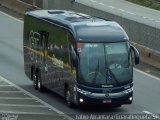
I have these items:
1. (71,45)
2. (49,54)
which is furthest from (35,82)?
(71,45)

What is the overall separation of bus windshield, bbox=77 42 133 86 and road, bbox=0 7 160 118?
1.18 meters

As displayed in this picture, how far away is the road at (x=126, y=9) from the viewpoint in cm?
5891

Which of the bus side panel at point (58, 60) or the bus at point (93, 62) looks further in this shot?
the bus side panel at point (58, 60)

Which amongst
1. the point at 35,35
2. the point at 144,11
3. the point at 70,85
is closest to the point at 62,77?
the point at 70,85

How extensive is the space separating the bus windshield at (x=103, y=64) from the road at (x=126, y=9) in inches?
1235

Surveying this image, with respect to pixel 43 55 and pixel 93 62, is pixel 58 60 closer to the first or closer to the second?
pixel 43 55

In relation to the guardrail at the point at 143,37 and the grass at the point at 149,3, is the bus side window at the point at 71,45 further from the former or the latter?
the grass at the point at 149,3

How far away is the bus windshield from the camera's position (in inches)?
963

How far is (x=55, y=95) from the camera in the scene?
28344mm

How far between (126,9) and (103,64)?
40.0 metres

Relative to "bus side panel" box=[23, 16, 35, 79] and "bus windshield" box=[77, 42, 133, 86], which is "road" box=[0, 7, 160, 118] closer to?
"bus side panel" box=[23, 16, 35, 79]

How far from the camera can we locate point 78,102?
24.5 metres

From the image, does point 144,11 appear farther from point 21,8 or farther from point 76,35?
point 76,35

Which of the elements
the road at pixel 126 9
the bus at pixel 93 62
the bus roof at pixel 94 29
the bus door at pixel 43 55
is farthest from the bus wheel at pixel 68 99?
the road at pixel 126 9
